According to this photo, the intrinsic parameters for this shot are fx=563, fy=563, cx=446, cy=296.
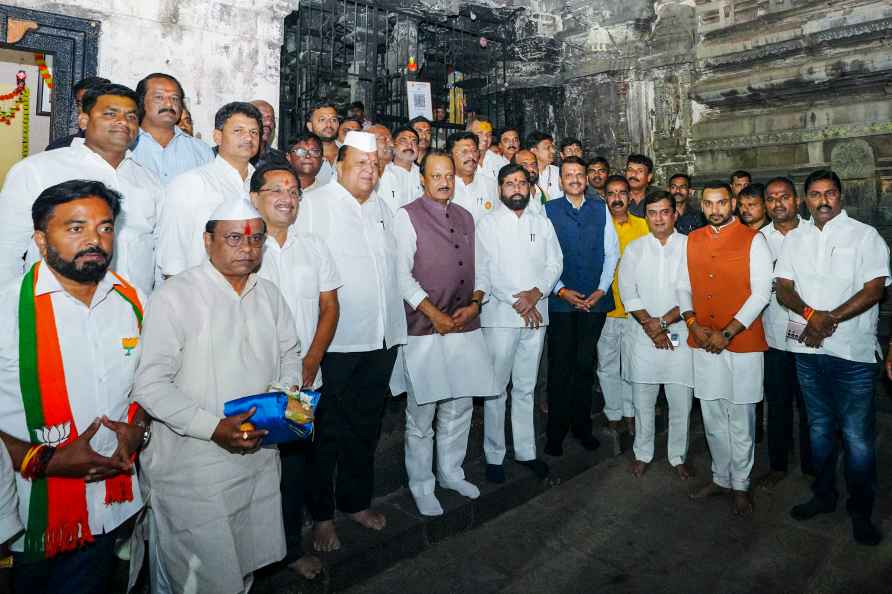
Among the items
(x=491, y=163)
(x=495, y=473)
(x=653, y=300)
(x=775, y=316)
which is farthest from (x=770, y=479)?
(x=491, y=163)

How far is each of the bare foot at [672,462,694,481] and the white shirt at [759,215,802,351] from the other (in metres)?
1.16

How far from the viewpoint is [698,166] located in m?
8.25

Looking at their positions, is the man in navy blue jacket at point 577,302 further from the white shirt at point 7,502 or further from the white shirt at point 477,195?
the white shirt at point 7,502

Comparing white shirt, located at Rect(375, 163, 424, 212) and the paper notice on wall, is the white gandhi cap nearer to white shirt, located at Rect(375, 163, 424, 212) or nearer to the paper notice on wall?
white shirt, located at Rect(375, 163, 424, 212)

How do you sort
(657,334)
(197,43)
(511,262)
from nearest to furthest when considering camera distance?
(511,262) → (657,334) → (197,43)

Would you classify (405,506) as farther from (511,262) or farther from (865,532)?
(865,532)

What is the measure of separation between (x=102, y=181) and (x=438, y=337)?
208 centimetres

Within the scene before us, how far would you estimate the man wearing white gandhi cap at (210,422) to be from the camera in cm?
204

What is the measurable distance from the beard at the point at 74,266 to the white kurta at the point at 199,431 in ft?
0.71

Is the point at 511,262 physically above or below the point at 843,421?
above

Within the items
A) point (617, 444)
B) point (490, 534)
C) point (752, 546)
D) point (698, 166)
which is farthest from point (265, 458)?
point (698, 166)

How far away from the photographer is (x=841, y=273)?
12.1 feet

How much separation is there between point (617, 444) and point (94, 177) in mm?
4288

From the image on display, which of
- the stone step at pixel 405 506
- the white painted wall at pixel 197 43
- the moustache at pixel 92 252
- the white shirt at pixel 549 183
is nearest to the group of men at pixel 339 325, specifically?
the moustache at pixel 92 252
